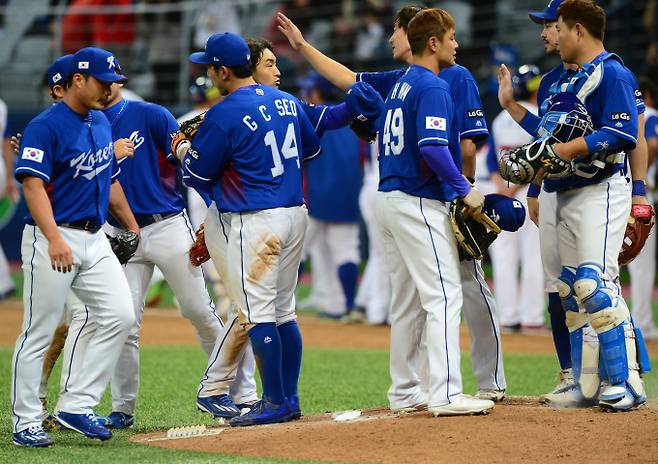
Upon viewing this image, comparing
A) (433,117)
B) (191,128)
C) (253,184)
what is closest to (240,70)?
(191,128)

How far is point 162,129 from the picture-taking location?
6695mm

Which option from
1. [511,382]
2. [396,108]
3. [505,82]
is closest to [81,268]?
[396,108]

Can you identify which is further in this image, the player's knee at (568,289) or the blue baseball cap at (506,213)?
the player's knee at (568,289)

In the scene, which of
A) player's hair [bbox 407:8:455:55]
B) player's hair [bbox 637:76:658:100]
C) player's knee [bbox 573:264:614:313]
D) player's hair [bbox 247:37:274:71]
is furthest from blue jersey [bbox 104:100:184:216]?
player's hair [bbox 637:76:658:100]

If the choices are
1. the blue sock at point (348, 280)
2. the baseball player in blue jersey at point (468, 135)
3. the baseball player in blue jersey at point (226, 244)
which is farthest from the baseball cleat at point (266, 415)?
the blue sock at point (348, 280)

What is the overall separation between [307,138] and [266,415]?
154 cm

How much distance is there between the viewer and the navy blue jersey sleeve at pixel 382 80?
659 cm

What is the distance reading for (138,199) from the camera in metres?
6.64

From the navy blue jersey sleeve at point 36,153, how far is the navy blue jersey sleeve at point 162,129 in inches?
42.1

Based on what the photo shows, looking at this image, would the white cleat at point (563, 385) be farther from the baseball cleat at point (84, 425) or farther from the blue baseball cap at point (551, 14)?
the baseball cleat at point (84, 425)

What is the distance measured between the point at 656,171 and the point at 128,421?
7.95 metres

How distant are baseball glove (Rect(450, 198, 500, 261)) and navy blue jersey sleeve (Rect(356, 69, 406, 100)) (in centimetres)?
99

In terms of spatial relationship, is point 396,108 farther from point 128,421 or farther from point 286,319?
point 128,421

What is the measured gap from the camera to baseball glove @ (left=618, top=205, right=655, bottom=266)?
6531mm
